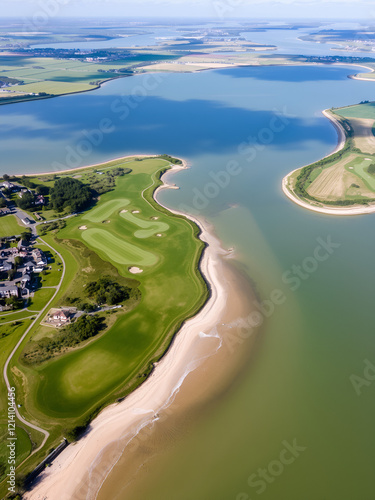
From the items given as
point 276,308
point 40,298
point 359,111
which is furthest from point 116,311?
point 359,111

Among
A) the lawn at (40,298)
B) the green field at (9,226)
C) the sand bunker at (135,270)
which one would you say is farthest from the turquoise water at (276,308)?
the green field at (9,226)

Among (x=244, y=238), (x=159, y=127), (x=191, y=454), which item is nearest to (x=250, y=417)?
(x=191, y=454)

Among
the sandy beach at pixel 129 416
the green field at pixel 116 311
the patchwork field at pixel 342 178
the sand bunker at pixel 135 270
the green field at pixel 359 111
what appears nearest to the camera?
the sandy beach at pixel 129 416

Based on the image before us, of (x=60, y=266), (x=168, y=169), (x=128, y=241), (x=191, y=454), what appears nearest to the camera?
(x=191, y=454)

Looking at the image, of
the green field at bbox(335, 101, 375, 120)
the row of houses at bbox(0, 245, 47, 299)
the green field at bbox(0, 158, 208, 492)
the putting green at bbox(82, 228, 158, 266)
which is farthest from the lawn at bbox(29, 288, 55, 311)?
the green field at bbox(335, 101, 375, 120)

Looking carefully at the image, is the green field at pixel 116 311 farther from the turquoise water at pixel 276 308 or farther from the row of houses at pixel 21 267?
the turquoise water at pixel 276 308

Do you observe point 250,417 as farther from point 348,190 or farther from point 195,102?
point 195,102
